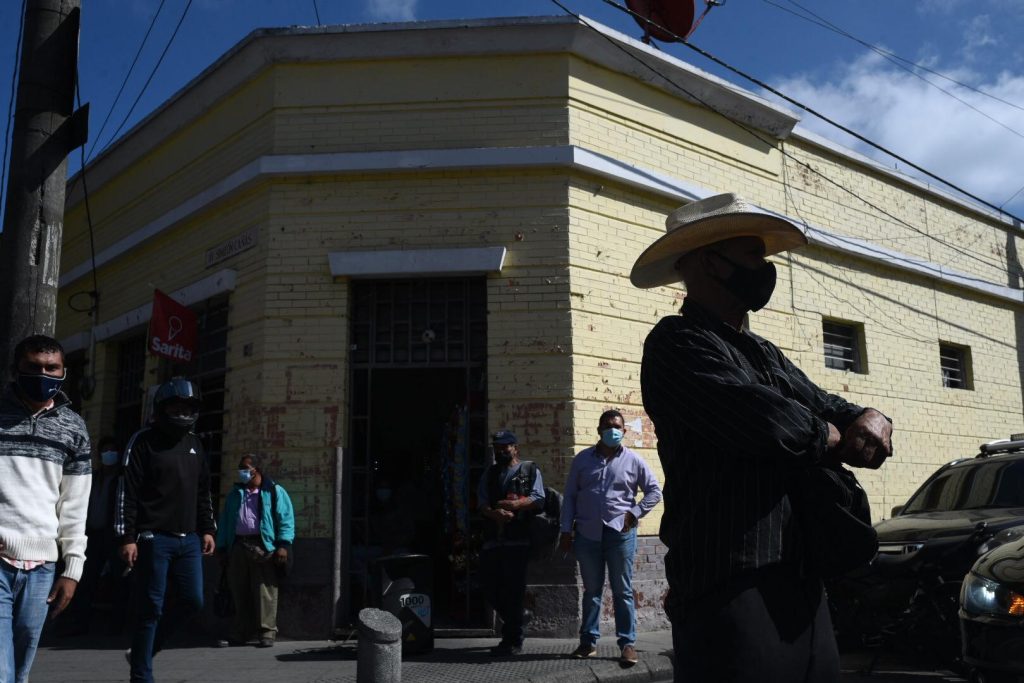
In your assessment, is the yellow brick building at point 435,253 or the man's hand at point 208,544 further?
the yellow brick building at point 435,253

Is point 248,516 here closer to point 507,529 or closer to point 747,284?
point 507,529

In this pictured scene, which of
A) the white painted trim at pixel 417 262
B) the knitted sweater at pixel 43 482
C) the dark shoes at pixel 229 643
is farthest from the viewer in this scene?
the white painted trim at pixel 417 262

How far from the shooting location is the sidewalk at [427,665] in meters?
6.73

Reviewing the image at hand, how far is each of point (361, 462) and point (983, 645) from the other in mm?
6056

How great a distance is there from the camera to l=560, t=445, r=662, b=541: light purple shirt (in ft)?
24.8

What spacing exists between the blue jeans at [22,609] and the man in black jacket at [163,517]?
1537mm

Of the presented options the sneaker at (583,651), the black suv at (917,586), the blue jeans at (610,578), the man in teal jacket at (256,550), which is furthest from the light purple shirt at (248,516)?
the black suv at (917,586)

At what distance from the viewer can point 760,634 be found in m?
2.07

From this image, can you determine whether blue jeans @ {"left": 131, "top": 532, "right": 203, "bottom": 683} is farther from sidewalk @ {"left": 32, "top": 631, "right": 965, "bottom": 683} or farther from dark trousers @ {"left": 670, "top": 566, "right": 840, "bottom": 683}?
dark trousers @ {"left": 670, "top": 566, "right": 840, "bottom": 683}

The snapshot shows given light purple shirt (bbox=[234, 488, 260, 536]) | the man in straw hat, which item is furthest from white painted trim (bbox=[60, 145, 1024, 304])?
the man in straw hat

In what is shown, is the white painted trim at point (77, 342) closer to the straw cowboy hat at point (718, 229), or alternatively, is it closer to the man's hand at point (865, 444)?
the straw cowboy hat at point (718, 229)

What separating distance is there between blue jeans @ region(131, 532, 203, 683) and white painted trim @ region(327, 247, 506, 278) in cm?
381

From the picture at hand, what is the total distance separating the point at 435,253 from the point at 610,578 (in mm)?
3630

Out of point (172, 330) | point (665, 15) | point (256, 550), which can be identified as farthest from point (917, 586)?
point (172, 330)
